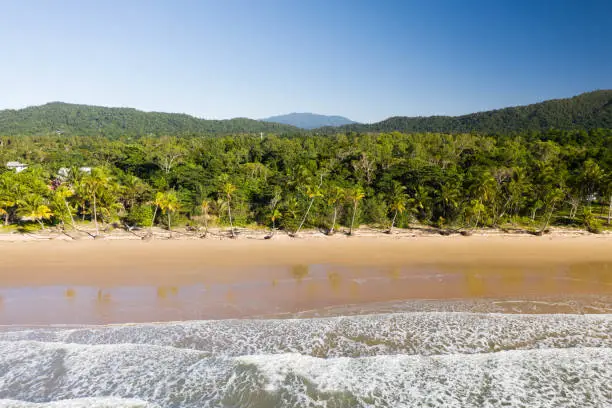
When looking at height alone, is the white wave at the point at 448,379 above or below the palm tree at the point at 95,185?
below

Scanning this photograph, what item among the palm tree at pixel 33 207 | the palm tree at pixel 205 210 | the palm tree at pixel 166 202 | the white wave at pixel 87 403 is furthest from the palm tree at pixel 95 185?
the white wave at pixel 87 403

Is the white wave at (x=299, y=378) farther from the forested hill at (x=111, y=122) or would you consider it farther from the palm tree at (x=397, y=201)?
the forested hill at (x=111, y=122)

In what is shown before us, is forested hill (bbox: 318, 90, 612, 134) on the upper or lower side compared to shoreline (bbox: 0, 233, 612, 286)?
upper

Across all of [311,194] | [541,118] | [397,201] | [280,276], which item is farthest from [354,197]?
[541,118]

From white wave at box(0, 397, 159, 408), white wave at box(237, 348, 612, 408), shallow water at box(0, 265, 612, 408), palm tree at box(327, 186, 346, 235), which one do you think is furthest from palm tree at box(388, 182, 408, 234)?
white wave at box(0, 397, 159, 408)

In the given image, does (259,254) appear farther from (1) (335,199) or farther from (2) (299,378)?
(2) (299,378)

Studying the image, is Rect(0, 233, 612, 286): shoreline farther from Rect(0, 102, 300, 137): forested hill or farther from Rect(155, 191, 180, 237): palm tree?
Rect(0, 102, 300, 137): forested hill
